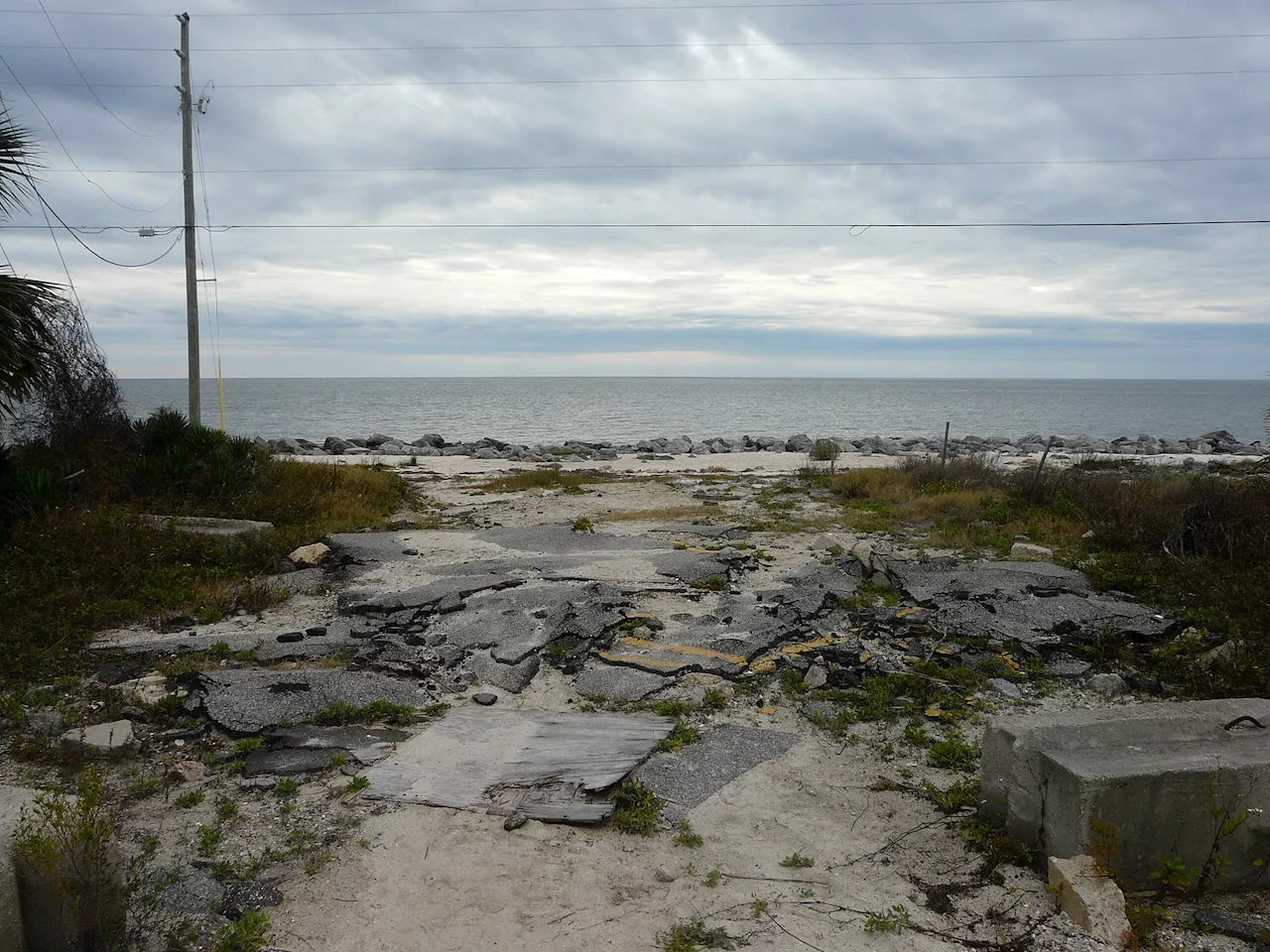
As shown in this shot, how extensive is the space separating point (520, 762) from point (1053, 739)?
2.81 m

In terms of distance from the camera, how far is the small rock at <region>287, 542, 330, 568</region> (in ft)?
30.5

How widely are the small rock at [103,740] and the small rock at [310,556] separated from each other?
4283mm

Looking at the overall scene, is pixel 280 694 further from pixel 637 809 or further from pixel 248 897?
pixel 637 809

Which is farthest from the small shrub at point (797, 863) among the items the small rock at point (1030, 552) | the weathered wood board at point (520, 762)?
the small rock at point (1030, 552)

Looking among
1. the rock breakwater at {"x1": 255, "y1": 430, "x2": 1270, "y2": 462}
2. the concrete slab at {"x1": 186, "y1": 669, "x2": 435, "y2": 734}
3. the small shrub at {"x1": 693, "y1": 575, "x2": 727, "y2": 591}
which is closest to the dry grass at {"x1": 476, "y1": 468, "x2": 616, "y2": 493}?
the small shrub at {"x1": 693, "y1": 575, "x2": 727, "y2": 591}

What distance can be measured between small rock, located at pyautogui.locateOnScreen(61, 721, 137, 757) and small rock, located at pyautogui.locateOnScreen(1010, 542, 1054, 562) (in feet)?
28.9

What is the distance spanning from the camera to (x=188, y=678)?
576 cm

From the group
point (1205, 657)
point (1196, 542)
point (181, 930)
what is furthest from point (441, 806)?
point (1196, 542)

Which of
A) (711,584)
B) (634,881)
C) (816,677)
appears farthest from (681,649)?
(634,881)

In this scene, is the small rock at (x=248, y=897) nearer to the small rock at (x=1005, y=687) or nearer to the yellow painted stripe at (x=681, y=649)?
the yellow painted stripe at (x=681, y=649)

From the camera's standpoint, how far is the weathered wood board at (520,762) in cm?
442

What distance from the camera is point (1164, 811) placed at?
3.57 meters

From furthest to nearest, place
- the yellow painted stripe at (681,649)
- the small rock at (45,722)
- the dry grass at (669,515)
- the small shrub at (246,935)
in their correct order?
the dry grass at (669,515), the yellow painted stripe at (681,649), the small rock at (45,722), the small shrub at (246,935)

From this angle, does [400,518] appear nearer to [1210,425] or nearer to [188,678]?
[188,678]
